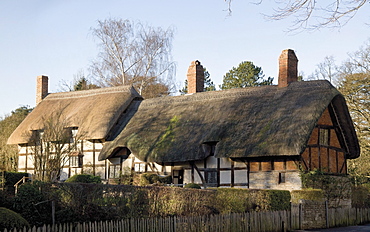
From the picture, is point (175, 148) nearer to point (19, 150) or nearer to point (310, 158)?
point (310, 158)

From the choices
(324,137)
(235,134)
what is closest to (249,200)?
(235,134)

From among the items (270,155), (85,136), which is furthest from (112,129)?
(270,155)

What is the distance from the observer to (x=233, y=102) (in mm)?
28547

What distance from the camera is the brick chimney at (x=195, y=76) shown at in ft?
105

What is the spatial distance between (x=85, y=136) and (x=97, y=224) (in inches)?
720

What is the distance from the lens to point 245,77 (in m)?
53.6

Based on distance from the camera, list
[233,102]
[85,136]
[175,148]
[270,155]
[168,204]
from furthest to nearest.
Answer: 1. [85,136]
2. [233,102]
3. [175,148]
4. [270,155]
5. [168,204]

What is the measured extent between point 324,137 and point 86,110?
1440 centimetres

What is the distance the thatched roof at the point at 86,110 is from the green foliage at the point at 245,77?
21092mm

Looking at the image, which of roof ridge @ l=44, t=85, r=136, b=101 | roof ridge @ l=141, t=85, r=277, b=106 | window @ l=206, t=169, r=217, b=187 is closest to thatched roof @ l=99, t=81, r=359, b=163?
roof ridge @ l=141, t=85, r=277, b=106

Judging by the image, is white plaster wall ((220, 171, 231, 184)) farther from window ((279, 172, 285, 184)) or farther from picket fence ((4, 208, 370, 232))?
picket fence ((4, 208, 370, 232))

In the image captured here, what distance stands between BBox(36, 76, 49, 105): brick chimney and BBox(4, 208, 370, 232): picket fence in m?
23.6

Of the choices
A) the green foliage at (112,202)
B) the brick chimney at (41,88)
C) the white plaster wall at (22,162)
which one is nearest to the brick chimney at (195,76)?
the white plaster wall at (22,162)

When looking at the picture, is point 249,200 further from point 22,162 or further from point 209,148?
point 22,162
